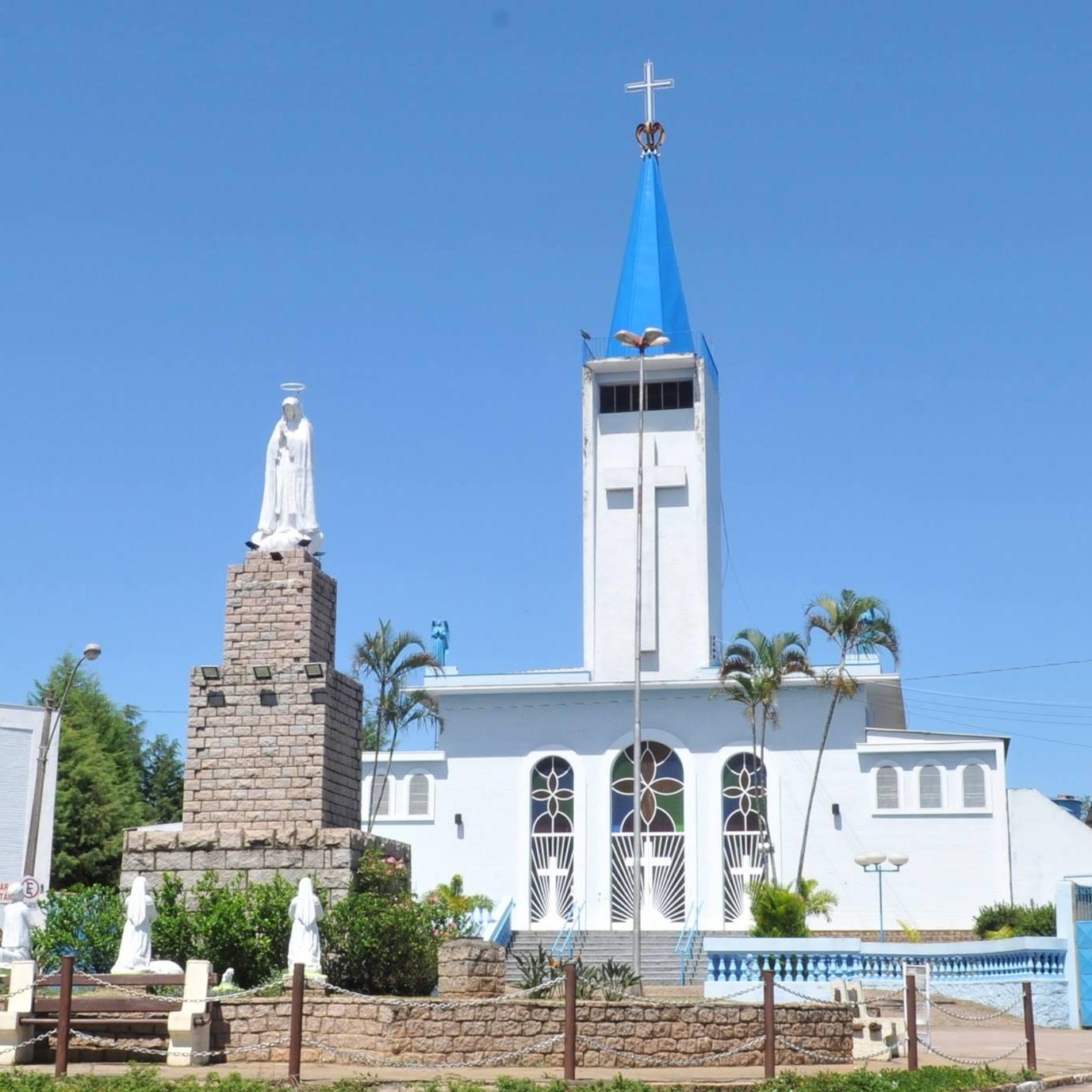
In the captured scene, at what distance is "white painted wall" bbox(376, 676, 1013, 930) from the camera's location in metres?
32.6

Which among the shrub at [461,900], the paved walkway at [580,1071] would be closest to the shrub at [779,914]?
the shrub at [461,900]

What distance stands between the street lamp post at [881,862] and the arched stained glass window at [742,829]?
223 cm

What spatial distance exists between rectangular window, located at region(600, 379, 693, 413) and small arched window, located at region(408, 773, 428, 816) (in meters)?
9.80

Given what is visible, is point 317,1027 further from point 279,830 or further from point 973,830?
point 973,830

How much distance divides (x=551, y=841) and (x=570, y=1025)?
21.8m

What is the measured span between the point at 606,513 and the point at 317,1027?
23.0m

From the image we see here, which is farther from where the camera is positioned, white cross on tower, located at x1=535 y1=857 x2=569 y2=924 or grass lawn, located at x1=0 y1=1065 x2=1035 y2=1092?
white cross on tower, located at x1=535 y1=857 x2=569 y2=924

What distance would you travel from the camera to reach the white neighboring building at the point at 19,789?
33781 mm

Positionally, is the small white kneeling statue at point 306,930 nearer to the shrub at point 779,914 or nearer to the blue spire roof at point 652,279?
the shrub at point 779,914

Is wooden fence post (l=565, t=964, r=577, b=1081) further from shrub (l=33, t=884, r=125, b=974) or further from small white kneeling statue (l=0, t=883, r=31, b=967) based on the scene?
shrub (l=33, t=884, r=125, b=974)

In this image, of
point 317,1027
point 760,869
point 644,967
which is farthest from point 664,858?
point 317,1027

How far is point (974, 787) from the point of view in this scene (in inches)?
1299

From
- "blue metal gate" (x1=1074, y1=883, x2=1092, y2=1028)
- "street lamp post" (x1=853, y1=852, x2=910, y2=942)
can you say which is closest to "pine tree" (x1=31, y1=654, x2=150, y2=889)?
"street lamp post" (x1=853, y1=852, x2=910, y2=942)

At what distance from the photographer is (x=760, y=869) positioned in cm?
3316
